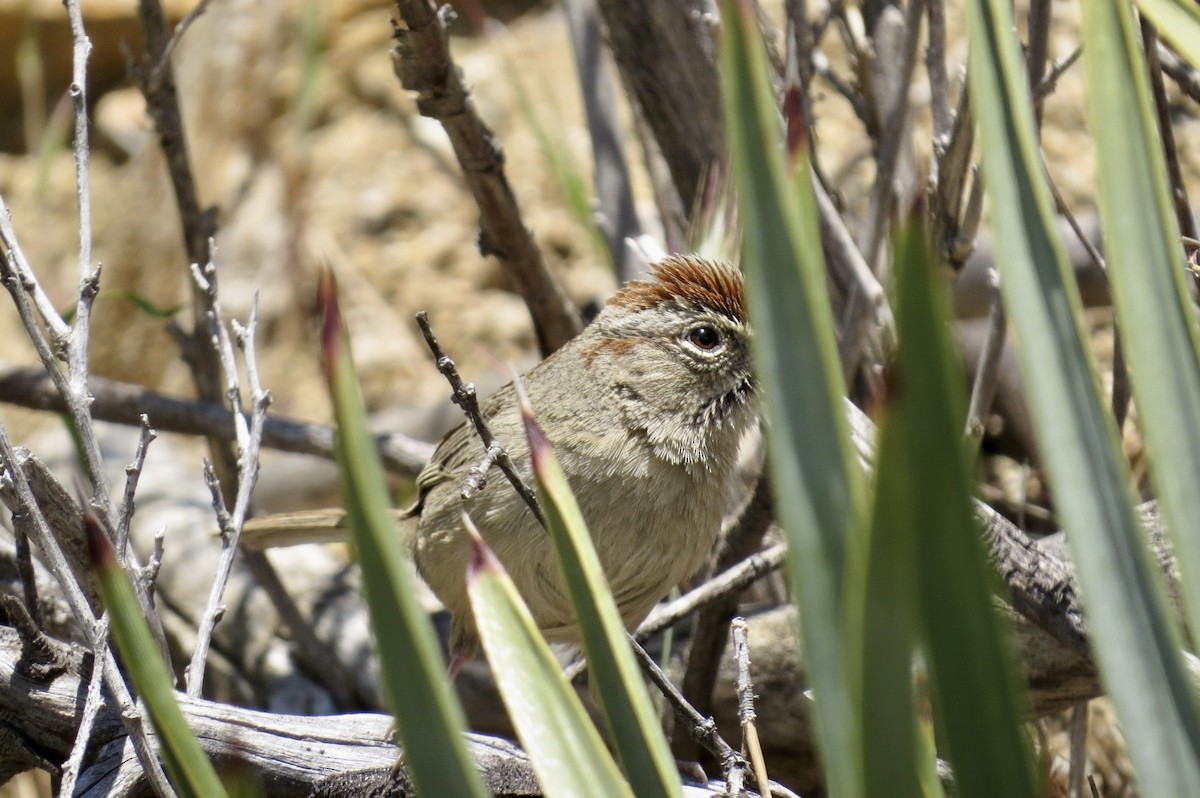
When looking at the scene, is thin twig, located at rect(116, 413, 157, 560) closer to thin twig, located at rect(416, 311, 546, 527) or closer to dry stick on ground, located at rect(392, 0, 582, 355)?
thin twig, located at rect(416, 311, 546, 527)

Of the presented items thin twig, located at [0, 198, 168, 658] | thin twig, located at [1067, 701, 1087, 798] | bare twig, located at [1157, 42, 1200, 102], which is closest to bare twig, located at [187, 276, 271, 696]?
→ thin twig, located at [0, 198, 168, 658]

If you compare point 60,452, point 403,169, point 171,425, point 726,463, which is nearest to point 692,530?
point 726,463

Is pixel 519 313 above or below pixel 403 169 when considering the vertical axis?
below

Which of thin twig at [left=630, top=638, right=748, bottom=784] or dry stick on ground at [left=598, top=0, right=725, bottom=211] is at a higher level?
dry stick on ground at [left=598, top=0, right=725, bottom=211]

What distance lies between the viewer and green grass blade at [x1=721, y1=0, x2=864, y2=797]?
4.34 ft

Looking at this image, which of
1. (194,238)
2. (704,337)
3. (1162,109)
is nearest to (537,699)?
(704,337)

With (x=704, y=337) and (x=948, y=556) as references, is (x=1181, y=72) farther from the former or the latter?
(x=948, y=556)

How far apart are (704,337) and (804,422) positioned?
2259 mm

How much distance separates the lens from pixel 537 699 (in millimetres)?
1537

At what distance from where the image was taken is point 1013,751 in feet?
4.12

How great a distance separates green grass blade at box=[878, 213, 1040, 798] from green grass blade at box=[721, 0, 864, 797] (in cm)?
11

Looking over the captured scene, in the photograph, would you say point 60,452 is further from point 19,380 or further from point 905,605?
point 905,605

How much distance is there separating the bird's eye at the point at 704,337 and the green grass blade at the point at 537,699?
210 cm

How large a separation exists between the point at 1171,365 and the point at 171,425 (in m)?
4.13
